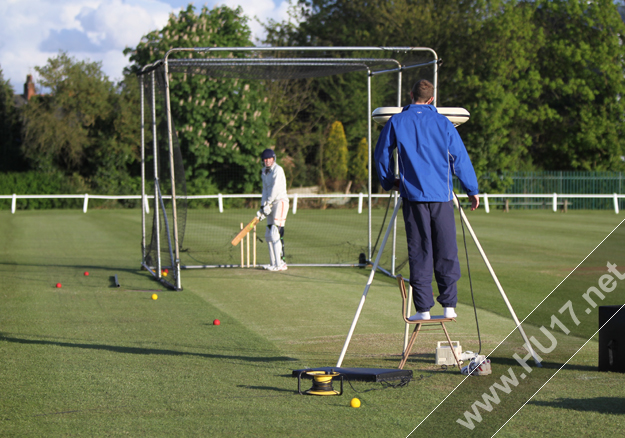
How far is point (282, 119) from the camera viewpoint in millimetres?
27297

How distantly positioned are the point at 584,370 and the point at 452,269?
1537 millimetres

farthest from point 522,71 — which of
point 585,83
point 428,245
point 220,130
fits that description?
point 428,245

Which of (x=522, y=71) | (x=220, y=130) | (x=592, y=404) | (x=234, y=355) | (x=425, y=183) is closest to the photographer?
(x=592, y=404)

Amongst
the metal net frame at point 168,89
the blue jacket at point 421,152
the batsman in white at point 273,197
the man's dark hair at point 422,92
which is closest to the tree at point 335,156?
the metal net frame at point 168,89

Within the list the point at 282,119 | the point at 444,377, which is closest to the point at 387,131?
the point at 444,377

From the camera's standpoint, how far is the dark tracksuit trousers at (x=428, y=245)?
17.5 feet

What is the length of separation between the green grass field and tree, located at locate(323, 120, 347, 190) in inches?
641

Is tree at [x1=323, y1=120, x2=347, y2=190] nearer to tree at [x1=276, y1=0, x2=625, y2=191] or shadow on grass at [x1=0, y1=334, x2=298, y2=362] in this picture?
tree at [x1=276, y1=0, x2=625, y2=191]

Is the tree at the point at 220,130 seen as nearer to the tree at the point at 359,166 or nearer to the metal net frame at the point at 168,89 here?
the tree at the point at 359,166

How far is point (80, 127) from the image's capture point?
39438mm

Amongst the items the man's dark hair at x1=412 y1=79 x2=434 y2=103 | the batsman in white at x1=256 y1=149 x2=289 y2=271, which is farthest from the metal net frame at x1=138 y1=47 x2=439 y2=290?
the man's dark hair at x1=412 y1=79 x2=434 y2=103

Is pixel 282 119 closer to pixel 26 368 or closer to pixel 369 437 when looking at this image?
pixel 26 368

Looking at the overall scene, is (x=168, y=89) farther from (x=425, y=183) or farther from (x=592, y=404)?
(x=592, y=404)

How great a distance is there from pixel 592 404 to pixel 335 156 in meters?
25.0
